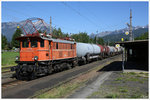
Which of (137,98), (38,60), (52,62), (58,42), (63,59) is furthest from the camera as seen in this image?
(63,59)

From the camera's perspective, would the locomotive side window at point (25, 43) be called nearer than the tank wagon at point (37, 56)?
No

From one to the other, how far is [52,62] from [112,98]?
27.6 ft

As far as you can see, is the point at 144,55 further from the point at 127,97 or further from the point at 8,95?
the point at 8,95

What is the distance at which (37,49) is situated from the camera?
12.9 meters

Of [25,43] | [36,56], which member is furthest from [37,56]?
[25,43]

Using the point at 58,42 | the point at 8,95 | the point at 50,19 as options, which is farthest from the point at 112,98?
the point at 50,19

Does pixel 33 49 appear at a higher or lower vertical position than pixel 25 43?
lower

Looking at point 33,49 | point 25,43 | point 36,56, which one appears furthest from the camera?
point 25,43

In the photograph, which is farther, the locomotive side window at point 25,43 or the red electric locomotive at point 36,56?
the locomotive side window at point 25,43

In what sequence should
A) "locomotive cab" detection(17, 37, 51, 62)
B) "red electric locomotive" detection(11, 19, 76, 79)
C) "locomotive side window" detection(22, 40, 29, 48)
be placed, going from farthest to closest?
1. "locomotive side window" detection(22, 40, 29, 48)
2. "locomotive cab" detection(17, 37, 51, 62)
3. "red electric locomotive" detection(11, 19, 76, 79)

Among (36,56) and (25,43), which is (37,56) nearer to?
(36,56)

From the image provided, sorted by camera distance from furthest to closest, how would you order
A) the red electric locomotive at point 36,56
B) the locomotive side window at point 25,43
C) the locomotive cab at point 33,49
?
1. the locomotive side window at point 25,43
2. the locomotive cab at point 33,49
3. the red electric locomotive at point 36,56

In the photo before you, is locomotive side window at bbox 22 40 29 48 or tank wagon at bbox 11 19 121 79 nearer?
tank wagon at bbox 11 19 121 79

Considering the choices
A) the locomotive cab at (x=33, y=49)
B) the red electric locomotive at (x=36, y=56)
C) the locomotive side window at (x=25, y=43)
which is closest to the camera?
the red electric locomotive at (x=36, y=56)
